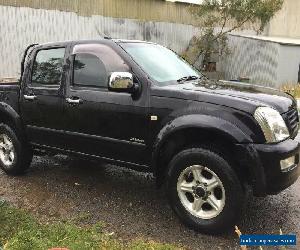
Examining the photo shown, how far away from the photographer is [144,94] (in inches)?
177

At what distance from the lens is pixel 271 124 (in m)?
3.86

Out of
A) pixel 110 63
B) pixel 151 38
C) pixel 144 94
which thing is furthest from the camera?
pixel 151 38

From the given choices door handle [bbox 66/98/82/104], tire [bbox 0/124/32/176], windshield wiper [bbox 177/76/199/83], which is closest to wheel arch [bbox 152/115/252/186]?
windshield wiper [bbox 177/76/199/83]

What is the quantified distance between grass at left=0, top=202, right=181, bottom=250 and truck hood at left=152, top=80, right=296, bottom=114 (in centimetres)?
147

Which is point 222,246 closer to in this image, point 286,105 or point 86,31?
point 286,105

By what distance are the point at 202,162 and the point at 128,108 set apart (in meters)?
1.07

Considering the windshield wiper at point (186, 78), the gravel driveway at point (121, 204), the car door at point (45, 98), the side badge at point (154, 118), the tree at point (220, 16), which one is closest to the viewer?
the gravel driveway at point (121, 204)

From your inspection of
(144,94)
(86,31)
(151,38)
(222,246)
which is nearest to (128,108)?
(144,94)

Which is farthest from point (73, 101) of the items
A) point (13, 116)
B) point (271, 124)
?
point (271, 124)

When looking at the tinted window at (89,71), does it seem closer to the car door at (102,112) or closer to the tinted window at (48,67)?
the car door at (102,112)

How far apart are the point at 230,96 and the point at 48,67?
106 inches

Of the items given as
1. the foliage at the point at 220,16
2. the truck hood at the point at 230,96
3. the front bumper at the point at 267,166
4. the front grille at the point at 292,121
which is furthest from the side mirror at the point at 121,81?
the foliage at the point at 220,16

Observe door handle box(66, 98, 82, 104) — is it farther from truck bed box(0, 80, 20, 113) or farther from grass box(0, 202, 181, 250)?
grass box(0, 202, 181, 250)

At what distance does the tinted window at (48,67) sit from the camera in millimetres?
5406
